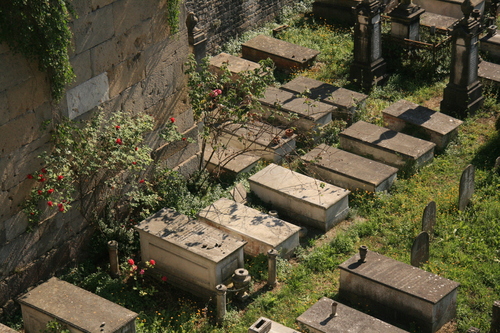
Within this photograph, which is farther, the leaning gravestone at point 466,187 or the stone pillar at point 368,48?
the stone pillar at point 368,48

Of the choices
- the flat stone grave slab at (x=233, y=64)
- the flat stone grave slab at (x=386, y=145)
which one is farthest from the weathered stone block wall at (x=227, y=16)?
the flat stone grave slab at (x=386, y=145)

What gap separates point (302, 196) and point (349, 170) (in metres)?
1.17

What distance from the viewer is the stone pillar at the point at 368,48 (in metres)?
15.4

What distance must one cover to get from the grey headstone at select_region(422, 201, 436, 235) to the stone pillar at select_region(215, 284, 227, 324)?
3253 mm

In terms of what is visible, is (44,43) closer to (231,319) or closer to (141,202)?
(141,202)

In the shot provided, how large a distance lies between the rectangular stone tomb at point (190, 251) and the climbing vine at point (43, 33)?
2.34 m

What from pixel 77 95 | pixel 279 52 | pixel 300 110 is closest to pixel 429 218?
pixel 300 110

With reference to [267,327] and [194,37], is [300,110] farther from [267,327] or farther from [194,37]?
[267,327]

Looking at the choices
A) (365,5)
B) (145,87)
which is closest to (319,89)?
(365,5)

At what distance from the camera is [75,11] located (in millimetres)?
9953

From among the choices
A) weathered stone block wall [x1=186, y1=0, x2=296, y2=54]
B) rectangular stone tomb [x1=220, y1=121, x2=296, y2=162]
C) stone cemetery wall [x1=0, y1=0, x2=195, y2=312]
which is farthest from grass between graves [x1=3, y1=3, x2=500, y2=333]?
weathered stone block wall [x1=186, y1=0, x2=296, y2=54]

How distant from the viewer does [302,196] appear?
1197 cm

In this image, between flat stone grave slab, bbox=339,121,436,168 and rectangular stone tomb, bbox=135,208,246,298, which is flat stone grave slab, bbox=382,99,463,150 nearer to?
flat stone grave slab, bbox=339,121,436,168

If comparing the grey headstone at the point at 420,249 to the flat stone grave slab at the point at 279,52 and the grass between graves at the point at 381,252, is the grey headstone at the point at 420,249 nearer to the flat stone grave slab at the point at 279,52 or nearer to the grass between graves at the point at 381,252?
the grass between graves at the point at 381,252
